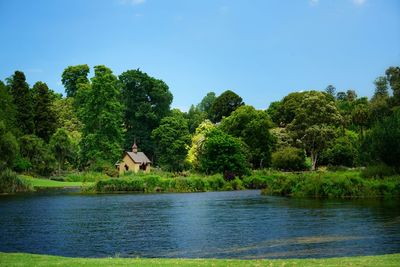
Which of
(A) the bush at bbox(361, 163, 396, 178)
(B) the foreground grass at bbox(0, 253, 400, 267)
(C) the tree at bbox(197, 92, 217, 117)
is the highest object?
(C) the tree at bbox(197, 92, 217, 117)

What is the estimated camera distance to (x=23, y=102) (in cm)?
8556

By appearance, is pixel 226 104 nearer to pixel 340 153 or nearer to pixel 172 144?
pixel 172 144

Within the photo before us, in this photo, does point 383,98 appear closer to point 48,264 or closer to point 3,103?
point 3,103

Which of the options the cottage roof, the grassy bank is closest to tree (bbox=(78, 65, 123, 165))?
the cottage roof

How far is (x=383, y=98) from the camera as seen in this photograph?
82.6 meters

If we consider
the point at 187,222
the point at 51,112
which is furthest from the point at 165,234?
the point at 51,112

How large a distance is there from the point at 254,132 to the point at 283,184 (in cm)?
3006

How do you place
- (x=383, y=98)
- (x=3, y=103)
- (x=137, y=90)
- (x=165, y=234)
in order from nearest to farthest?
(x=165, y=234) < (x=3, y=103) < (x=383, y=98) < (x=137, y=90)

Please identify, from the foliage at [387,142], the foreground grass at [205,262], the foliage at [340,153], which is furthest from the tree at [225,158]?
the foreground grass at [205,262]

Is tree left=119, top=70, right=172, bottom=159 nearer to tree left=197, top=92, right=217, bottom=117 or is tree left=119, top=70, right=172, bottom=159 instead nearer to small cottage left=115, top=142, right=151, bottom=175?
small cottage left=115, top=142, right=151, bottom=175

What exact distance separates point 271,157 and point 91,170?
33697 millimetres

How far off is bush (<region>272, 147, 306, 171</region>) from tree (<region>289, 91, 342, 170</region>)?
8.41 feet

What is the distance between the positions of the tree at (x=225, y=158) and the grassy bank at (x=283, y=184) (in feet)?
6.35

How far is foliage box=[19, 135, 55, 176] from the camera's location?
260 feet
